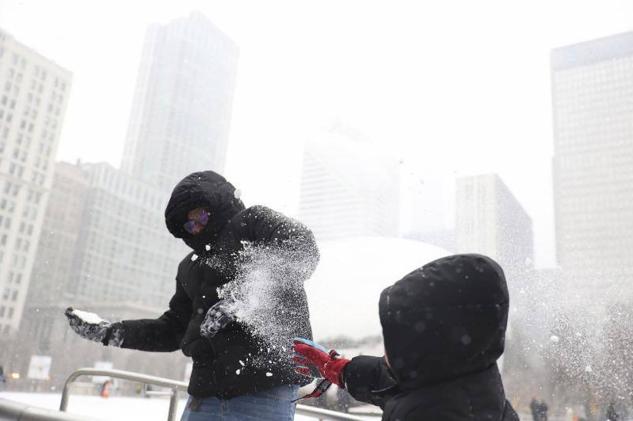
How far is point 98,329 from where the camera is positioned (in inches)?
80.5

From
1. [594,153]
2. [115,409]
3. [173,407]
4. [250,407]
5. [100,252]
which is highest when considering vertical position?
[594,153]

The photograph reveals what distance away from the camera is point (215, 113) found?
12750 cm

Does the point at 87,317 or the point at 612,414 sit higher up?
the point at 87,317

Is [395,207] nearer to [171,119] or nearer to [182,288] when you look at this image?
[182,288]

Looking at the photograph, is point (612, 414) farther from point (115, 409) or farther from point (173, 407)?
point (173, 407)

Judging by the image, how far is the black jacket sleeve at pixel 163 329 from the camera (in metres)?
2.03

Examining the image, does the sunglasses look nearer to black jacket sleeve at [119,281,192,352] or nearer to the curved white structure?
black jacket sleeve at [119,281,192,352]

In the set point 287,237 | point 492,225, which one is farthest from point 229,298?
point 492,225

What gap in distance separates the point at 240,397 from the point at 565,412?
93.3 feet

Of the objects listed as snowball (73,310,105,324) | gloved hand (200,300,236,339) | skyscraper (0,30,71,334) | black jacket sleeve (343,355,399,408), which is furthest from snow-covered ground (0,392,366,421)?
skyscraper (0,30,71,334)

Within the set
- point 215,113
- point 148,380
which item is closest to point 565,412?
point 148,380

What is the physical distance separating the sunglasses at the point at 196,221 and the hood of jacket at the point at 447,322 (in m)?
0.82

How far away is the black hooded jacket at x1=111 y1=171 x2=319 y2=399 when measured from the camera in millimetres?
1653

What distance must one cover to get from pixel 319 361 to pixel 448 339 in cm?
38
